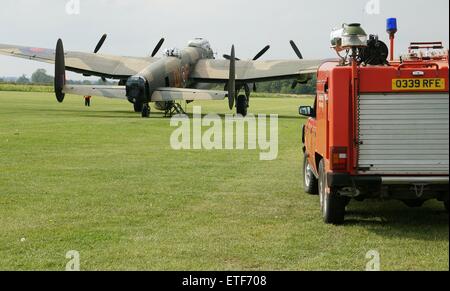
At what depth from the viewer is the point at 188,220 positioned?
33.0 ft

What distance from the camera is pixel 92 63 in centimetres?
4388

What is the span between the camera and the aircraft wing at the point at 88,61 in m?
43.0

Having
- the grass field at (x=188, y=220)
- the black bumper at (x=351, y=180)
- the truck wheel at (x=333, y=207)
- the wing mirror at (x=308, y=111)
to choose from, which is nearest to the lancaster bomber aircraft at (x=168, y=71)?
the grass field at (x=188, y=220)

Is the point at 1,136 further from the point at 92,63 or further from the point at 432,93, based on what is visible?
the point at 92,63

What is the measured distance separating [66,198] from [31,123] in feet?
58.9

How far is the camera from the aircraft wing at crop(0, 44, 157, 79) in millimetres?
43031

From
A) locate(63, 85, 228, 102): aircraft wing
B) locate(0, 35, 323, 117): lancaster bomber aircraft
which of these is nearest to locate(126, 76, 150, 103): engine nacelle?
locate(0, 35, 323, 117): lancaster bomber aircraft

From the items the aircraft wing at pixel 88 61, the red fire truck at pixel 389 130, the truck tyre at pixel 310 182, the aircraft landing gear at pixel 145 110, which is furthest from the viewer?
the aircraft wing at pixel 88 61

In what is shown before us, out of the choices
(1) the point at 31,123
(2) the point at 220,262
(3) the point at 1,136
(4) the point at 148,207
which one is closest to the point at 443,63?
(2) the point at 220,262

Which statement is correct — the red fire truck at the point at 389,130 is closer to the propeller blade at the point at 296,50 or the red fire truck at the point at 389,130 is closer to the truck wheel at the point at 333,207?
the truck wheel at the point at 333,207

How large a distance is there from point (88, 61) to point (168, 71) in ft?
28.4

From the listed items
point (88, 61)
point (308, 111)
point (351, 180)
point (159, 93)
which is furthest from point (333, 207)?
point (88, 61)

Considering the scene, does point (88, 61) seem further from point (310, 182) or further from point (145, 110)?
point (310, 182)

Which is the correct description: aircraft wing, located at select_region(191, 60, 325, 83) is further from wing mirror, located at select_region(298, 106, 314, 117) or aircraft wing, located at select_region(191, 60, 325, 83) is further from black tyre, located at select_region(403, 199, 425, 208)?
black tyre, located at select_region(403, 199, 425, 208)
